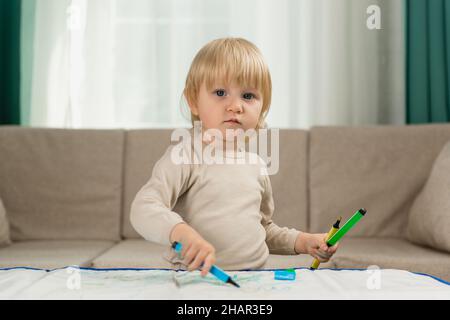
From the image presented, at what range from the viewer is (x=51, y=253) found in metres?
1.59

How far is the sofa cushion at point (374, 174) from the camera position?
6.19 ft

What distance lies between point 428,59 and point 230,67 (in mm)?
1661

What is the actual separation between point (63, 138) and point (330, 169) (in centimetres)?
99

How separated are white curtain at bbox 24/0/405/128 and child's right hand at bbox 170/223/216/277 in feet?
5.40

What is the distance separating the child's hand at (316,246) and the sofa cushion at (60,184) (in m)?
1.16

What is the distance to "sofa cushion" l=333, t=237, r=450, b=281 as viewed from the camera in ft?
4.72

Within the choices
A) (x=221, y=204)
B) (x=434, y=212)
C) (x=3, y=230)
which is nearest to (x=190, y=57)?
(x=3, y=230)

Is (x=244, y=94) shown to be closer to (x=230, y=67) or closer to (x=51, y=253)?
(x=230, y=67)

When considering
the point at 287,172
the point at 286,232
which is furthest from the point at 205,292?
the point at 287,172

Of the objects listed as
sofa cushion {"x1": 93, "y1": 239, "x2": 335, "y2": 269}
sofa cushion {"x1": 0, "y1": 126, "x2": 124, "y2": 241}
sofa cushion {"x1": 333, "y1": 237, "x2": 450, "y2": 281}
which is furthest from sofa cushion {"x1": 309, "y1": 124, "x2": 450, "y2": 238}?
sofa cushion {"x1": 0, "y1": 126, "x2": 124, "y2": 241}

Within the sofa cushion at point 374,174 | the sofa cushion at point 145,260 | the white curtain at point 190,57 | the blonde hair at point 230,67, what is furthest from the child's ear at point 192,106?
the white curtain at point 190,57

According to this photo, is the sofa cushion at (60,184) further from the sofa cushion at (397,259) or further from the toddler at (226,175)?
the toddler at (226,175)

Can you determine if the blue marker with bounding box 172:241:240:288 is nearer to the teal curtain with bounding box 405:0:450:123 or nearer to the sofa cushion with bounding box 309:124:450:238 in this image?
the sofa cushion with bounding box 309:124:450:238
